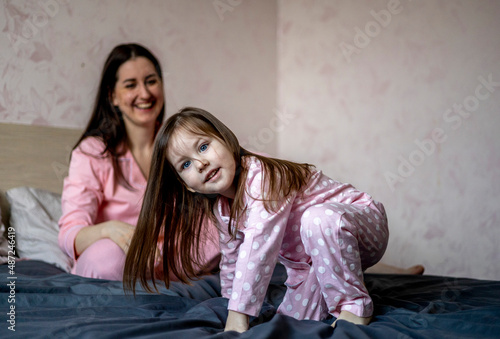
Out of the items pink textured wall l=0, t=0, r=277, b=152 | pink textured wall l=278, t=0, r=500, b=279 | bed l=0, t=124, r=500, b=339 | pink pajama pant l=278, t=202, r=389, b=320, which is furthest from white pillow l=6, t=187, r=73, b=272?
pink textured wall l=278, t=0, r=500, b=279

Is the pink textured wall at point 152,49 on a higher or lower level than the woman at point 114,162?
higher

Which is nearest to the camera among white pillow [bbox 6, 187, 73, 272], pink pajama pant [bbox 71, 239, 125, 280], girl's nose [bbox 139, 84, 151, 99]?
pink pajama pant [bbox 71, 239, 125, 280]

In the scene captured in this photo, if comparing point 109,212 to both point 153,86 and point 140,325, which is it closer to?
point 153,86

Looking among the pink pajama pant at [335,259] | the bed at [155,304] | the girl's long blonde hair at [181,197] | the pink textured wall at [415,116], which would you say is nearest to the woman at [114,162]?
the bed at [155,304]

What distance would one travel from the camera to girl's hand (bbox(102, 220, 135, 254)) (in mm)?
1489

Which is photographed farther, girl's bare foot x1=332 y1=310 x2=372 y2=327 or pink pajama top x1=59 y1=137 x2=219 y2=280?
pink pajama top x1=59 y1=137 x2=219 y2=280

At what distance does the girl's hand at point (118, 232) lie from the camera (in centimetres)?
149

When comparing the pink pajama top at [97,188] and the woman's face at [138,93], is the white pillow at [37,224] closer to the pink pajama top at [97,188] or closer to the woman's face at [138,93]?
the pink pajama top at [97,188]

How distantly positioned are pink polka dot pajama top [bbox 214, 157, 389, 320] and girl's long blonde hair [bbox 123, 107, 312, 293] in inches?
1.0

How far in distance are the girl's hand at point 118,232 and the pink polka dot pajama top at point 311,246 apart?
44 centimetres

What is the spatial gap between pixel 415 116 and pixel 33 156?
1.67m

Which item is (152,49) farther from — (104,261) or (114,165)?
(104,261)

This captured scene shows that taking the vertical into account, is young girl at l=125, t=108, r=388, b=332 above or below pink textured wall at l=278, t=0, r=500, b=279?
below

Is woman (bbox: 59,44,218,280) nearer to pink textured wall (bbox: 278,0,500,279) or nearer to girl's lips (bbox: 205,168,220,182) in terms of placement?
girl's lips (bbox: 205,168,220,182)
